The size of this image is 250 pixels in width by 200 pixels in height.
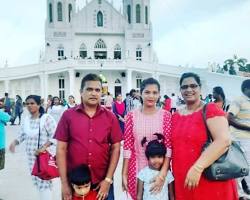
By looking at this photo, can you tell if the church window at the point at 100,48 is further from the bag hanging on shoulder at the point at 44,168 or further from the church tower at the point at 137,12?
the bag hanging on shoulder at the point at 44,168

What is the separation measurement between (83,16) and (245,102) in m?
50.9

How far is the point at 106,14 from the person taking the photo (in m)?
55.2

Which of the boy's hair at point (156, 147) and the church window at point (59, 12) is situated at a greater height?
the church window at point (59, 12)

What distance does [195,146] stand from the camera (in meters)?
3.56

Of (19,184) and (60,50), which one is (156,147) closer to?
(19,184)

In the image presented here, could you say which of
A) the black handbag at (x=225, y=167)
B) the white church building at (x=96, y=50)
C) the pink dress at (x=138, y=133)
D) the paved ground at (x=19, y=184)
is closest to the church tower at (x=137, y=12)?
the white church building at (x=96, y=50)

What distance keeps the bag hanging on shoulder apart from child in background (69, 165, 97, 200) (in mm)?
1228

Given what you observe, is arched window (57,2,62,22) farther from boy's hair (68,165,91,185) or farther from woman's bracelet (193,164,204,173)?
woman's bracelet (193,164,204,173)

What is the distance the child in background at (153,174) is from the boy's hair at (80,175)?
0.52m

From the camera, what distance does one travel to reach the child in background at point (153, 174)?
389 cm

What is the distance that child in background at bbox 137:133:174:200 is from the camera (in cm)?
389

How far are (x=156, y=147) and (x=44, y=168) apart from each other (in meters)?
1.65

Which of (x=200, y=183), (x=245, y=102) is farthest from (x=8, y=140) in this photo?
(x=200, y=183)

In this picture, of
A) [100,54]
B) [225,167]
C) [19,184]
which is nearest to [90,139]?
[225,167]
